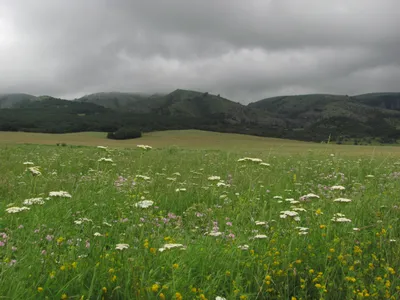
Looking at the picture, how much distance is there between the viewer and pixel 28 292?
9.75ft

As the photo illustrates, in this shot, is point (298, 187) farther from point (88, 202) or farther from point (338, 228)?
point (88, 202)

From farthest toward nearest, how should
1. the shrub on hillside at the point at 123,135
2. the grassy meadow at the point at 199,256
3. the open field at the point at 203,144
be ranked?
the shrub on hillside at the point at 123,135 → the open field at the point at 203,144 → the grassy meadow at the point at 199,256

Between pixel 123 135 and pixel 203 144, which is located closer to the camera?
pixel 203 144

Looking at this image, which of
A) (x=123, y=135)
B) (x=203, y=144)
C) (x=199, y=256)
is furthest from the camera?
(x=123, y=135)

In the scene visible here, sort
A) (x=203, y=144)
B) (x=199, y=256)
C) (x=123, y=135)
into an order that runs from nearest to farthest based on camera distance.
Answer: (x=199, y=256) < (x=203, y=144) < (x=123, y=135)

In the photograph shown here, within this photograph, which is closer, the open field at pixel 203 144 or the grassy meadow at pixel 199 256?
the grassy meadow at pixel 199 256

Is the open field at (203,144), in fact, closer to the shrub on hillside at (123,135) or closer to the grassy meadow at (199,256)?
Answer: the shrub on hillside at (123,135)

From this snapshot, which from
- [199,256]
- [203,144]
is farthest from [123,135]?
[199,256]

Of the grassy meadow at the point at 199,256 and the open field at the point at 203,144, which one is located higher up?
the grassy meadow at the point at 199,256

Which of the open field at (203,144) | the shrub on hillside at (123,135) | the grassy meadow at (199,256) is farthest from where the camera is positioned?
the shrub on hillside at (123,135)

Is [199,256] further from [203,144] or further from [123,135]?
[123,135]

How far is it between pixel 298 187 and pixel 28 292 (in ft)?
24.8

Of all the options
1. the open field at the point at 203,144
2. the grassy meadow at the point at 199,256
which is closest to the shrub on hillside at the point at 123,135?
the open field at the point at 203,144

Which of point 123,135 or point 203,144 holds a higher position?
point 123,135
